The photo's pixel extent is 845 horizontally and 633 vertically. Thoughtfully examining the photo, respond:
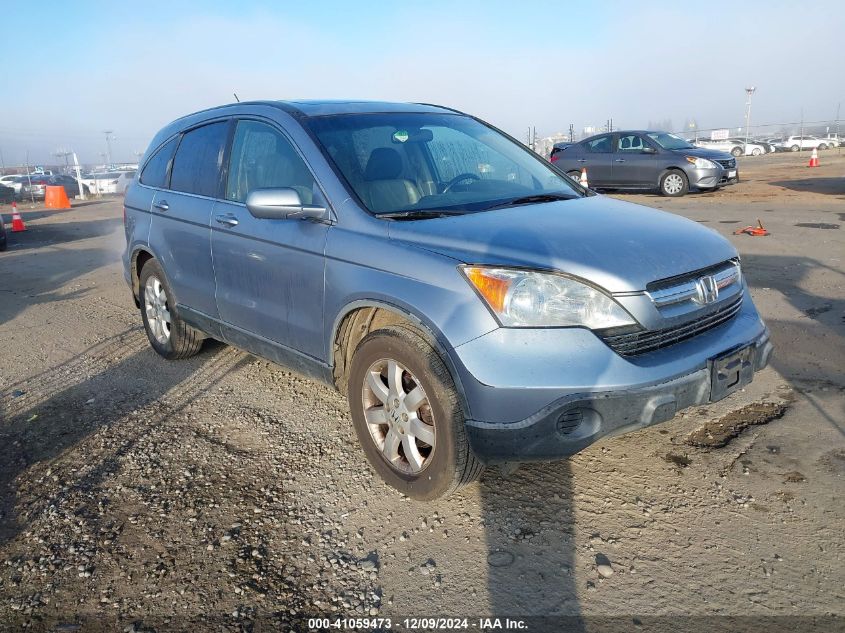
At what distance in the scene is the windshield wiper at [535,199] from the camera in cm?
342

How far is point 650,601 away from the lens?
2.37 meters

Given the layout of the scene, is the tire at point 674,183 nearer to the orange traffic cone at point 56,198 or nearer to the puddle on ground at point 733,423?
the puddle on ground at point 733,423

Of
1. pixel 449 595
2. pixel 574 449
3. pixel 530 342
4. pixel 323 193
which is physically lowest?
pixel 449 595

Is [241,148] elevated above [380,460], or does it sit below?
above

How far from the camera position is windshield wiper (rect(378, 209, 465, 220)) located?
3.16 m

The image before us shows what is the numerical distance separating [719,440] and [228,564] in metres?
2.51

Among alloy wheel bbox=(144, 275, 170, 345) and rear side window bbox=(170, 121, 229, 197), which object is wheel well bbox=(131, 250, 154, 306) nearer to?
alloy wheel bbox=(144, 275, 170, 345)

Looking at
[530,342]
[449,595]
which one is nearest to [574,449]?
[530,342]

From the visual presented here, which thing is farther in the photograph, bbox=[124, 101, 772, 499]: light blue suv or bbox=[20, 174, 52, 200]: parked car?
bbox=[20, 174, 52, 200]: parked car

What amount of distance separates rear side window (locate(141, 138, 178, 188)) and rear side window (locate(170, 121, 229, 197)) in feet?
0.44

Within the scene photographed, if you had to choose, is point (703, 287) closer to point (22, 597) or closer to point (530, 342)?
point (530, 342)

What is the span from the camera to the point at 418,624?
2.33 meters

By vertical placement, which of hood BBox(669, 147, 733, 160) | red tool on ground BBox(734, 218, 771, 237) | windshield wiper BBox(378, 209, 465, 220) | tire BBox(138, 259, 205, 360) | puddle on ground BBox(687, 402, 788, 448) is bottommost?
puddle on ground BBox(687, 402, 788, 448)

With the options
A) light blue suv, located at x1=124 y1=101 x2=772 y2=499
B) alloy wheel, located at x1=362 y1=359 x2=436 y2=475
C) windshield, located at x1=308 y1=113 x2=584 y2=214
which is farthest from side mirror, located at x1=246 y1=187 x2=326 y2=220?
alloy wheel, located at x1=362 y1=359 x2=436 y2=475
